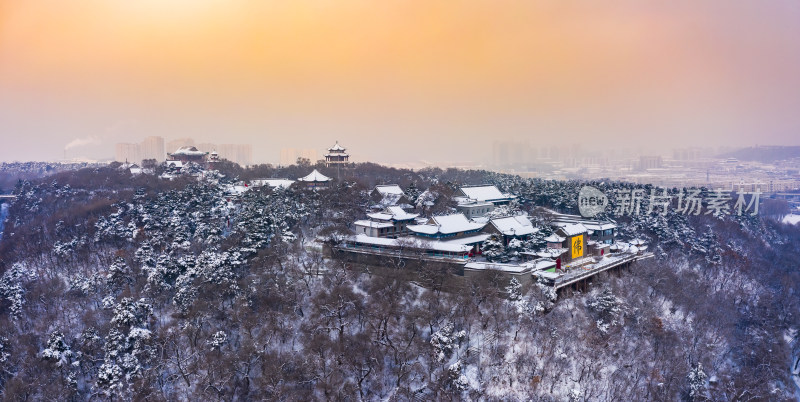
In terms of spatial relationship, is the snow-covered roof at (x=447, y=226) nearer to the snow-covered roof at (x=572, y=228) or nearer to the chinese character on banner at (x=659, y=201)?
the snow-covered roof at (x=572, y=228)

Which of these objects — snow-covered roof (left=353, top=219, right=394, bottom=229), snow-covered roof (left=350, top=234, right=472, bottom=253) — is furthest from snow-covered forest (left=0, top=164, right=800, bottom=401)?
snow-covered roof (left=353, top=219, right=394, bottom=229)

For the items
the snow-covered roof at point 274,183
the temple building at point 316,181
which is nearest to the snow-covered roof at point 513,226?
the temple building at point 316,181

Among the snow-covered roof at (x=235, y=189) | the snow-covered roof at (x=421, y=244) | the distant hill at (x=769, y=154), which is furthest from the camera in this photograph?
the distant hill at (x=769, y=154)

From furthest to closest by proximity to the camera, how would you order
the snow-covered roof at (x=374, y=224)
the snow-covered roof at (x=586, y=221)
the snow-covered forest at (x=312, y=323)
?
the snow-covered roof at (x=586, y=221)
the snow-covered roof at (x=374, y=224)
the snow-covered forest at (x=312, y=323)

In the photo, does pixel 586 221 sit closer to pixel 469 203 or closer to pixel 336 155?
pixel 469 203

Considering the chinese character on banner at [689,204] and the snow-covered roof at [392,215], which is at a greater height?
the snow-covered roof at [392,215]

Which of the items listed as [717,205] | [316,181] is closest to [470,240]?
[316,181]

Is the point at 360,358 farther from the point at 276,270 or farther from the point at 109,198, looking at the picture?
the point at 109,198

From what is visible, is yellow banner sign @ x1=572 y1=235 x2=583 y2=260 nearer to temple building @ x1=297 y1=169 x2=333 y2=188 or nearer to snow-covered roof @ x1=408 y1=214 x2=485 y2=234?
snow-covered roof @ x1=408 y1=214 x2=485 y2=234
